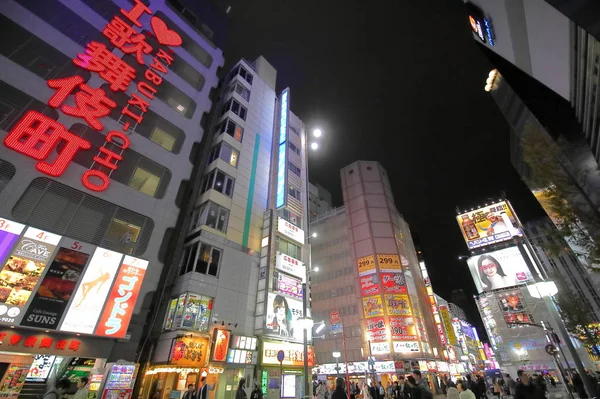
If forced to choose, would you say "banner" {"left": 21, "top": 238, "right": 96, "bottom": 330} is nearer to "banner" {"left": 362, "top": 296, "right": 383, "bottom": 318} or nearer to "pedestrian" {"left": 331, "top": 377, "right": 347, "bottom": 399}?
"pedestrian" {"left": 331, "top": 377, "right": 347, "bottom": 399}

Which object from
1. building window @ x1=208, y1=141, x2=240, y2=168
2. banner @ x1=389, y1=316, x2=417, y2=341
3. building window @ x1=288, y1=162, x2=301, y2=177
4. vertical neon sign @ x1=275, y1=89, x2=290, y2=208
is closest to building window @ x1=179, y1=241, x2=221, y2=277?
vertical neon sign @ x1=275, y1=89, x2=290, y2=208

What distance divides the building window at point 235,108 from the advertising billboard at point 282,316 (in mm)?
18560

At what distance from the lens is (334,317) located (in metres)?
45.2

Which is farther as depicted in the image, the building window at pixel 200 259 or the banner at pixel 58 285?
the building window at pixel 200 259

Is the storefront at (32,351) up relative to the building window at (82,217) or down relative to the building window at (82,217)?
down

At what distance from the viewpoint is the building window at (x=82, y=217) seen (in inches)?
539

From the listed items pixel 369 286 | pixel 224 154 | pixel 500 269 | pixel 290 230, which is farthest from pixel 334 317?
pixel 224 154

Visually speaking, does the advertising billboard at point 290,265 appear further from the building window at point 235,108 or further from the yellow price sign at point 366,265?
the yellow price sign at point 366,265

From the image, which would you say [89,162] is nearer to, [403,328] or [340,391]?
[340,391]

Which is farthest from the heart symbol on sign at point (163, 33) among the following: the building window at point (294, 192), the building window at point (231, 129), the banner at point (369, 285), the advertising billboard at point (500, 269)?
the advertising billboard at point (500, 269)

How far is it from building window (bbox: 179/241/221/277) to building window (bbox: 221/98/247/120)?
49.3 feet

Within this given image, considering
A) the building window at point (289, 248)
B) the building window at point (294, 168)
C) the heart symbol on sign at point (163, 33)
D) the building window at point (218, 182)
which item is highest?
the heart symbol on sign at point (163, 33)

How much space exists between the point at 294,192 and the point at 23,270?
68.8ft

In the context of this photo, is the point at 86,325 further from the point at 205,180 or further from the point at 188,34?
the point at 188,34
